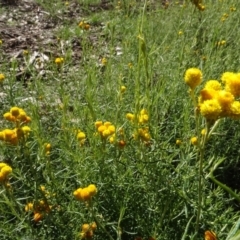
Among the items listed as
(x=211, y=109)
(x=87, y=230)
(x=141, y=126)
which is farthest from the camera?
(x=141, y=126)

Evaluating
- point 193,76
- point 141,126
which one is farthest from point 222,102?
point 141,126

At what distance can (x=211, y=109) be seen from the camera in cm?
114

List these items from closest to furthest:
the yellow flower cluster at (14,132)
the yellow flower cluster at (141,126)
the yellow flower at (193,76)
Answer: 1. the yellow flower at (193,76)
2. the yellow flower cluster at (14,132)
3. the yellow flower cluster at (141,126)

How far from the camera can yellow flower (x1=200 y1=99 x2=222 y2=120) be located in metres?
1.14

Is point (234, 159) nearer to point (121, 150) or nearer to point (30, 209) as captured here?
point (121, 150)

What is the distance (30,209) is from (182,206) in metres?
0.70

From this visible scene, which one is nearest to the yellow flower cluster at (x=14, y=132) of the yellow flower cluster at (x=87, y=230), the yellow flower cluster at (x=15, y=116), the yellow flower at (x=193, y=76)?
the yellow flower cluster at (x=15, y=116)

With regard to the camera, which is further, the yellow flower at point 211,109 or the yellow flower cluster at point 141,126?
the yellow flower cluster at point 141,126

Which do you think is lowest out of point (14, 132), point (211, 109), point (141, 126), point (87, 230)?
point (87, 230)

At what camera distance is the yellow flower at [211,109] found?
1.14m

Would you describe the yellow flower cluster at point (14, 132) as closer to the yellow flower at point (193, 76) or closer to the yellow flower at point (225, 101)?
the yellow flower at point (193, 76)

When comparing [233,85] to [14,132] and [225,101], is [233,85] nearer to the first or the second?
[225,101]

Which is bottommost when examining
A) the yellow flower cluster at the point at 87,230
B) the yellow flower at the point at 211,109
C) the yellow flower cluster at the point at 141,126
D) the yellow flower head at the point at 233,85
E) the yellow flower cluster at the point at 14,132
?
the yellow flower cluster at the point at 87,230

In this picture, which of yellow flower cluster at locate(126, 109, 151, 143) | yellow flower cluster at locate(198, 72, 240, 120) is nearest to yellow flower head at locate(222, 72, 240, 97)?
Result: yellow flower cluster at locate(198, 72, 240, 120)
